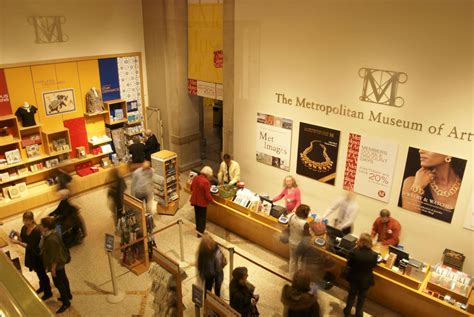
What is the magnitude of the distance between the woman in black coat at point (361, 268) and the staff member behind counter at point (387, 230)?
3.50ft

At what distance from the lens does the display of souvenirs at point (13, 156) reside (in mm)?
8364

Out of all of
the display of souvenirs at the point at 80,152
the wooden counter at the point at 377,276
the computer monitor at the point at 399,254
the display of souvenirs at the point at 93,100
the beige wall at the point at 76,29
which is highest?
the beige wall at the point at 76,29

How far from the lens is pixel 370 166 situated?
681 cm

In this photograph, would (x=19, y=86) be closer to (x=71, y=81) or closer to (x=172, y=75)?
(x=71, y=81)

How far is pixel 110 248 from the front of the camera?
5.89 m

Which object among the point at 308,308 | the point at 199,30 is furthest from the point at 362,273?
the point at 199,30

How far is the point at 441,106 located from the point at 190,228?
17.1 ft

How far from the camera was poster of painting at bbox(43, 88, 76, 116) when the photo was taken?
8.88 meters

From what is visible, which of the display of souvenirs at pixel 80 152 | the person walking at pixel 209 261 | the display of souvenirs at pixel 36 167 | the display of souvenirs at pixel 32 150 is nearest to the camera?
the person walking at pixel 209 261

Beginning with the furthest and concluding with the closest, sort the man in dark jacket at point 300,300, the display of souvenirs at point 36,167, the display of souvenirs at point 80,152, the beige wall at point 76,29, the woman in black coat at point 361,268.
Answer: the display of souvenirs at point 80,152
the display of souvenirs at point 36,167
the beige wall at point 76,29
the woman in black coat at point 361,268
the man in dark jacket at point 300,300

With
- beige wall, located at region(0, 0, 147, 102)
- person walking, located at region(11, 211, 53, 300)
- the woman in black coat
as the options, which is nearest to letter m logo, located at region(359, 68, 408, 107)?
the woman in black coat

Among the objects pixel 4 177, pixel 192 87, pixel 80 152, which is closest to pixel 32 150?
pixel 4 177

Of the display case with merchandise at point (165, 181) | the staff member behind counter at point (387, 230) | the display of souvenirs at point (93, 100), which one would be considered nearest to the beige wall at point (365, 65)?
the staff member behind counter at point (387, 230)

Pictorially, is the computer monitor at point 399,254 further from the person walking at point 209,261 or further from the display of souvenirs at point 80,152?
the display of souvenirs at point 80,152
